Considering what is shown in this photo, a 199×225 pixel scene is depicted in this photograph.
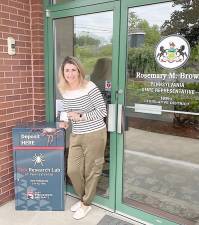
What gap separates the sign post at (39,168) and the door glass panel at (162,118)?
0.72m

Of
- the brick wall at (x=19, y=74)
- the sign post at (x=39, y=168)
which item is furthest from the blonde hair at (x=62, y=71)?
the brick wall at (x=19, y=74)

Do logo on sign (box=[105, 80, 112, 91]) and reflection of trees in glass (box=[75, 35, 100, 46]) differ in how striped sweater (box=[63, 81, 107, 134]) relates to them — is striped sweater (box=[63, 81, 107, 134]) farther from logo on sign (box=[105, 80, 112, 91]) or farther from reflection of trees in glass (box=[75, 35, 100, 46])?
reflection of trees in glass (box=[75, 35, 100, 46])

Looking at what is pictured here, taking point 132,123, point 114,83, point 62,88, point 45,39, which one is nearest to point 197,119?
point 132,123

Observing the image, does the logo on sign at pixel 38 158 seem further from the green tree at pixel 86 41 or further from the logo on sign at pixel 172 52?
the logo on sign at pixel 172 52

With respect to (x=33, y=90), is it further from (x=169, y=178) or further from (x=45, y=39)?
(x=169, y=178)

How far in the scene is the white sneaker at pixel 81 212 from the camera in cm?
295

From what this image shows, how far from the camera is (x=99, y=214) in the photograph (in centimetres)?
303

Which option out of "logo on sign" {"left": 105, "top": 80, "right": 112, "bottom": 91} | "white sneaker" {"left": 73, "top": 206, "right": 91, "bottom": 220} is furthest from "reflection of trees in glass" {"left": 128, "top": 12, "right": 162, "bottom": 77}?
"white sneaker" {"left": 73, "top": 206, "right": 91, "bottom": 220}

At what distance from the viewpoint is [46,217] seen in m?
2.98

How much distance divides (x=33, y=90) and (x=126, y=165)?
143 centimetres

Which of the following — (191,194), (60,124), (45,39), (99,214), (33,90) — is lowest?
(99,214)

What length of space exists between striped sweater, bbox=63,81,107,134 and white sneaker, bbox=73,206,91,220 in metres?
0.86

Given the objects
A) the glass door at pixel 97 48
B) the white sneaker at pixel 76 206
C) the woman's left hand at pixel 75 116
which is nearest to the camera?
the woman's left hand at pixel 75 116

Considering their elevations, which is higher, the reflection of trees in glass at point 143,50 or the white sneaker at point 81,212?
the reflection of trees in glass at point 143,50
